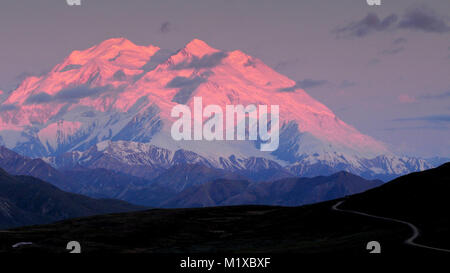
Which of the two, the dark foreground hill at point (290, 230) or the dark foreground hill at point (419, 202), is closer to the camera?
the dark foreground hill at point (290, 230)

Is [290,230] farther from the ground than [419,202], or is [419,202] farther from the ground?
[419,202]

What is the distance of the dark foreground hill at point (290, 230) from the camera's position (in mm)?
118688

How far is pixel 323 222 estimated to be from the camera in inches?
6166

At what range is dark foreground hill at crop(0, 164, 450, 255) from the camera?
119 m

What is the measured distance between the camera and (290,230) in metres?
157

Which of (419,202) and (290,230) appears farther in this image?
(290,230)

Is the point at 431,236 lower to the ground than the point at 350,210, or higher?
lower

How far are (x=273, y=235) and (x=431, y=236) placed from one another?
166 feet

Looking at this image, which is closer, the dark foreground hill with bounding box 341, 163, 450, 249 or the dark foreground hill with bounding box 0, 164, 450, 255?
the dark foreground hill with bounding box 0, 164, 450, 255
